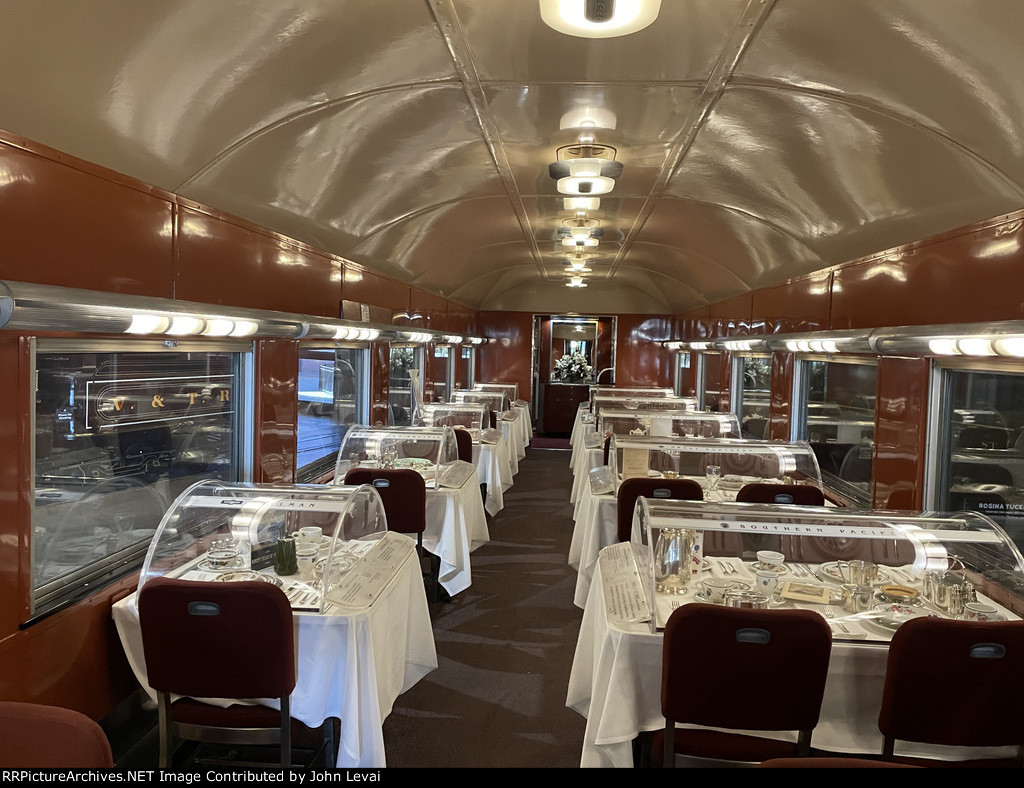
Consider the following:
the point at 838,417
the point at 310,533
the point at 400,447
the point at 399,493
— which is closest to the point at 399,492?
the point at 399,493

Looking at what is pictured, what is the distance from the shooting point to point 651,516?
10.7 feet

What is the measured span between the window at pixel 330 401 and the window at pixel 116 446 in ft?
5.01

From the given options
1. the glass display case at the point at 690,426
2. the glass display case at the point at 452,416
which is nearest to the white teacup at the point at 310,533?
the glass display case at the point at 690,426

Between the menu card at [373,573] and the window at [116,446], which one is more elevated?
the window at [116,446]

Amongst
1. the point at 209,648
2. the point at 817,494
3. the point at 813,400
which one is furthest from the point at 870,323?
the point at 209,648

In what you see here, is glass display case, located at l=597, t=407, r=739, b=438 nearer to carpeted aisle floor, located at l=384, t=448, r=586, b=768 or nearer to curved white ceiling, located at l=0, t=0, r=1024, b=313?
carpeted aisle floor, located at l=384, t=448, r=586, b=768

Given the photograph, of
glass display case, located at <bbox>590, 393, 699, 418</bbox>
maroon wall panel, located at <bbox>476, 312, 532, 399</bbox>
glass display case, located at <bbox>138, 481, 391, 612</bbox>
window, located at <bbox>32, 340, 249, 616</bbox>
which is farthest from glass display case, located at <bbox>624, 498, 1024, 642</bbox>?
maroon wall panel, located at <bbox>476, 312, 532, 399</bbox>

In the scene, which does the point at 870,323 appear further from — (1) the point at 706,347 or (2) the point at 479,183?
(1) the point at 706,347

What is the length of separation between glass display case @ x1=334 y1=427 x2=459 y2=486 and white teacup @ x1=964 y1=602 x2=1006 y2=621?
12.6 feet

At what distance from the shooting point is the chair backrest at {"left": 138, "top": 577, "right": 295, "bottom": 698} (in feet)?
8.23

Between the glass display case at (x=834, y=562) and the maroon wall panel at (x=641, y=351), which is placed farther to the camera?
the maroon wall panel at (x=641, y=351)

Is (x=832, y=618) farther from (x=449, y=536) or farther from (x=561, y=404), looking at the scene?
(x=561, y=404)

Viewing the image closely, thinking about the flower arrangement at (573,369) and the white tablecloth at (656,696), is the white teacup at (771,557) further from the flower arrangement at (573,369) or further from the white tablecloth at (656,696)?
the flower arrangement at (573,369)

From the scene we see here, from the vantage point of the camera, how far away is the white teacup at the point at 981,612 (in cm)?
295
